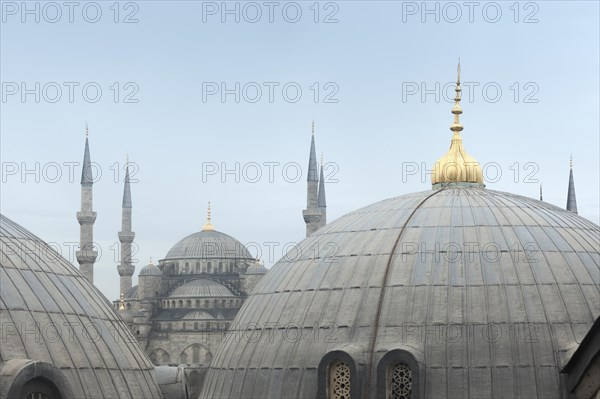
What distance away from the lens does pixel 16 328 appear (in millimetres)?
22344

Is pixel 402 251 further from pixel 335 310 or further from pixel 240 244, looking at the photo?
pixel 240 244

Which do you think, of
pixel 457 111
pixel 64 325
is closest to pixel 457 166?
pixel 457 111

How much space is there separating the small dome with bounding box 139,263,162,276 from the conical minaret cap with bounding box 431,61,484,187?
103837mm

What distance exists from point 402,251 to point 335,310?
1.97 m

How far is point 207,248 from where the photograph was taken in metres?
138

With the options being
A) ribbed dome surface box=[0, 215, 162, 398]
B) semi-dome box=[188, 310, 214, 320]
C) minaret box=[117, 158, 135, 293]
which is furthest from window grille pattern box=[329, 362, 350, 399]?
semi-dome box=[188, 310, 214, 320]

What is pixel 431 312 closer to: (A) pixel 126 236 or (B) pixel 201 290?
(A) pixel 126 236

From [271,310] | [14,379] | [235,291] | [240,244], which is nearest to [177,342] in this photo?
[235,291]

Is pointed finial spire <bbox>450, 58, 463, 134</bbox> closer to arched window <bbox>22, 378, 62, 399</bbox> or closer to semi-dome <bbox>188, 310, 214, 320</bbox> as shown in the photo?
arched window <bbox>22, 378, 62, 399</bbox>

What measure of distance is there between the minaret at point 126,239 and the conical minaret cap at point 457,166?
90077 mm

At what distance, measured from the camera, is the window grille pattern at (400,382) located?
25.7m

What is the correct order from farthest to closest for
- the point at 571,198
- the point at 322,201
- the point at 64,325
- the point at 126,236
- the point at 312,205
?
the point at 126,236 → the point at 322,201 → the point at 312,205 → the point at 571,198 → the point at 64,325

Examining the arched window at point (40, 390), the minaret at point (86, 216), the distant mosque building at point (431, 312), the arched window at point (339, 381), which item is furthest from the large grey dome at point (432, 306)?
the minaret at point (86, 216)

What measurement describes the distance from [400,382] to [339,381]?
4.27 ft
